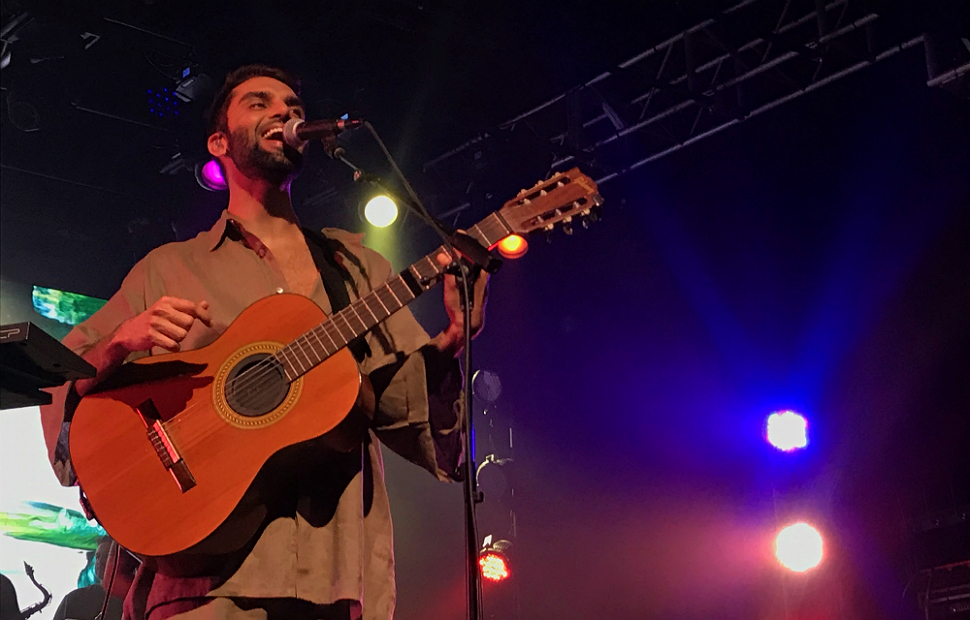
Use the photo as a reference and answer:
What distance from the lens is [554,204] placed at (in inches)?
113

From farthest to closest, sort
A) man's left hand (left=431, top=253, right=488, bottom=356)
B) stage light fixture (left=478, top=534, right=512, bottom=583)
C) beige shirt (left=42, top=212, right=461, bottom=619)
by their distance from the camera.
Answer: stage light fixture (left=478, top=534, right=512, bottom=583)
man's left hand (left=431, top=253, right=488, bottom=356)
beige shirt (left=42, top=212, right=461, bottom=619)

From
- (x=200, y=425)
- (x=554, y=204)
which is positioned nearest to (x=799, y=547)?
(x=554, y=204)

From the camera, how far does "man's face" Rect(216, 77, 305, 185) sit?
3.18 m

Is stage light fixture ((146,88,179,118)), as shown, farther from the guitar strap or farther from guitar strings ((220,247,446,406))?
guitar strings ((220,247,446,406))

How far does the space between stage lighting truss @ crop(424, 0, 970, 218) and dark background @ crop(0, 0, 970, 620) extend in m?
0.20

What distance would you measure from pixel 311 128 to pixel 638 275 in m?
6.48

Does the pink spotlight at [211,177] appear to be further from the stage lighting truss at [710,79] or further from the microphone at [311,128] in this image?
the microphone at [311,128]

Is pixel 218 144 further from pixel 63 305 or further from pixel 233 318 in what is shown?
pixel 63 305

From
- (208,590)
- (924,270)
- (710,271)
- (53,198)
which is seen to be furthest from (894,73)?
(53,198)

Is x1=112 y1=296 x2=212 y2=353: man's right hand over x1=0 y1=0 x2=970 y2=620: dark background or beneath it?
beneath

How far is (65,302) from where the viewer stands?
9.23 m

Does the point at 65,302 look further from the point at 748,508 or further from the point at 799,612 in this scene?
the point at 799,612

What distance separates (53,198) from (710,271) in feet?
19.7

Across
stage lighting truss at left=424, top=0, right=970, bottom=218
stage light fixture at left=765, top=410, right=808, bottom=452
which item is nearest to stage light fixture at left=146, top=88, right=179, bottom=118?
stage lighting truss at left=424, top=0, right=970, bottom=218
